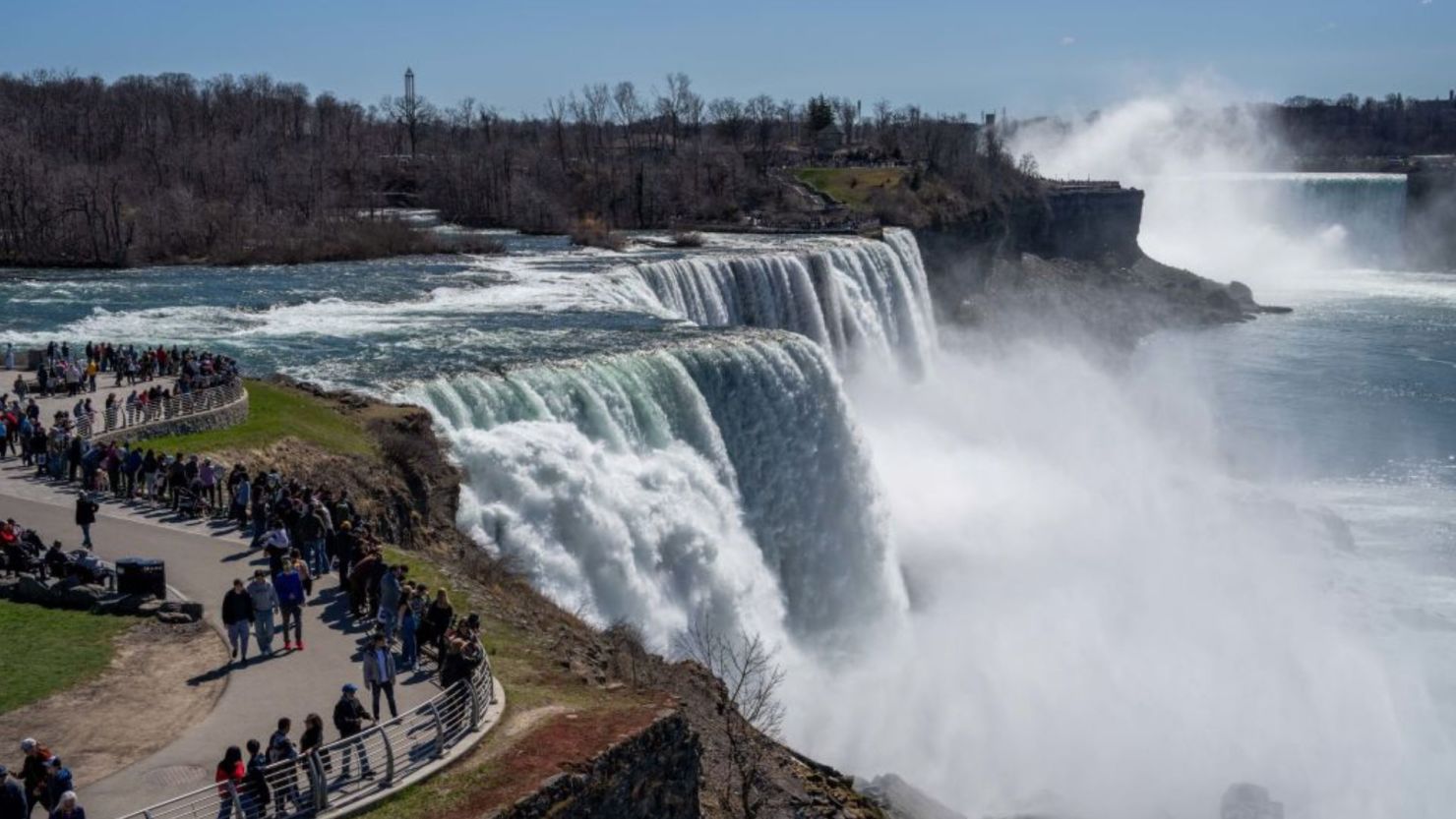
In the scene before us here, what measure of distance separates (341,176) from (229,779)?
73.3 meters

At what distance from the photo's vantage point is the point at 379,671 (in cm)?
1187

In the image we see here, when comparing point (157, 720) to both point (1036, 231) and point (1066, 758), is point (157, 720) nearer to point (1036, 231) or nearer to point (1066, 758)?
point (1066, 758)

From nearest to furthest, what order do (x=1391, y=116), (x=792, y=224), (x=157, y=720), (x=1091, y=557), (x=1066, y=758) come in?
(x=157, y=720) → (x=1066, y=758) → (x=1091, y=557) → (x=792, y=224) → (x=1391, y=116)

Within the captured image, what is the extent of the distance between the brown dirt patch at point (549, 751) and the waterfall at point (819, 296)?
76.2ft

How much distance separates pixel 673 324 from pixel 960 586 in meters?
9.10

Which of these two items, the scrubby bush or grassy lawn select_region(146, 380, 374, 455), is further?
the scrubby bush

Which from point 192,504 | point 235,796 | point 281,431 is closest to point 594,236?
point 281,431

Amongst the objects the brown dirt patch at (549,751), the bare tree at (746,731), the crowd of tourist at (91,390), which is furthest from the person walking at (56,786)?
the crowd of tourist at (91,390)

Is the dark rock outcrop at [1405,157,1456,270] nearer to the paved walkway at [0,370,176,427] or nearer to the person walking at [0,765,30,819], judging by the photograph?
the paved walkway at [0,370,176,427]

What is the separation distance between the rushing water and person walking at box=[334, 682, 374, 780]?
9107 mm

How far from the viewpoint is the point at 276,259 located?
168 ft

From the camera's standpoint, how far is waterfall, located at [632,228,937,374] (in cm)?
3991

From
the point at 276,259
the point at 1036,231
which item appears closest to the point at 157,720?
the point at 276,259

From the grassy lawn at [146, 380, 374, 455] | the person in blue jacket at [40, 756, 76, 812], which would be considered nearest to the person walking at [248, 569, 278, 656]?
the person in blue jacket at [40, 756, 76, 812]
